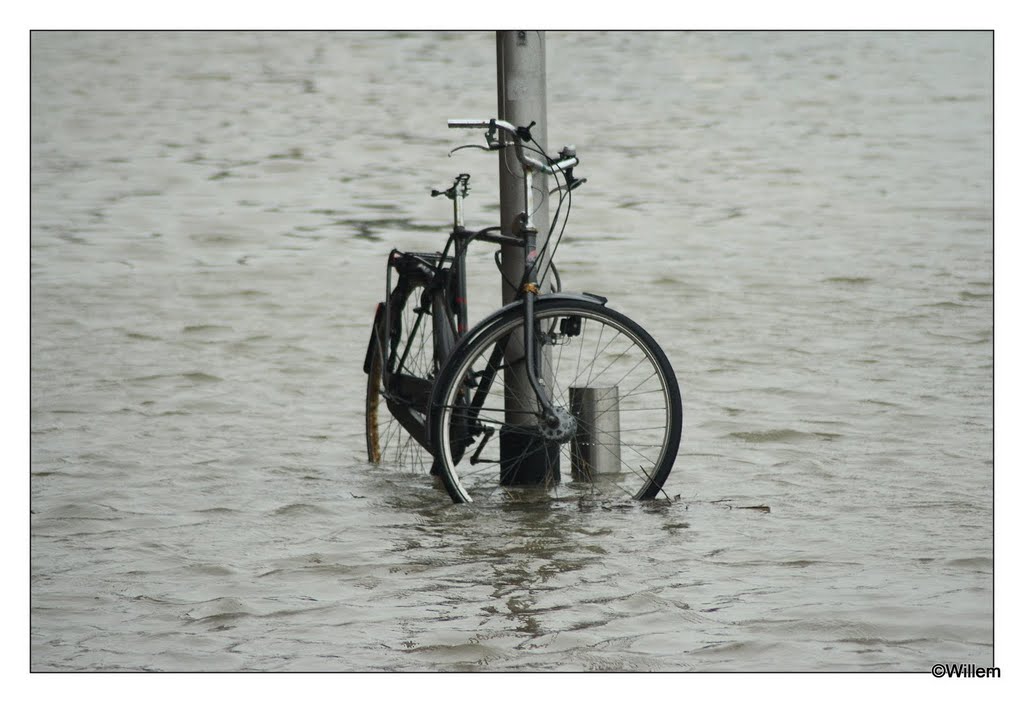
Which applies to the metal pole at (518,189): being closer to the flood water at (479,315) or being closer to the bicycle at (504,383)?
Answer: the bicycle at (504,383)

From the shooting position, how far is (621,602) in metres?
4.73

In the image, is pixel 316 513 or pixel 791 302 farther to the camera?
pixel 791 302

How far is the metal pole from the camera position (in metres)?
6.35

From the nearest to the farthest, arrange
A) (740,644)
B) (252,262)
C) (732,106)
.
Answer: (740,644), (252,262), (732,106)

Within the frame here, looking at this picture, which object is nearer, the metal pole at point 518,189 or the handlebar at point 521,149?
the handlebar at point 521,149

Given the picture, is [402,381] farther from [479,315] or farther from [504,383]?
[479,315]

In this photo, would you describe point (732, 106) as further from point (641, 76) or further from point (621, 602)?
point (621, 602)


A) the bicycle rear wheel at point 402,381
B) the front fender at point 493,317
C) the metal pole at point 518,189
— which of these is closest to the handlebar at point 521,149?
the metal pole at point 518,189

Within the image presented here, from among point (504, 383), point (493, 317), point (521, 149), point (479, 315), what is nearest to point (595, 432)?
point (504, 383)

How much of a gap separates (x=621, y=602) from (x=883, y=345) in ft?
16.0

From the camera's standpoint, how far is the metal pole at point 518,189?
6.35 m

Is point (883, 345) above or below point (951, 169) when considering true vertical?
below

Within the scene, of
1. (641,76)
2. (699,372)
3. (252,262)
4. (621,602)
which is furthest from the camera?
(641,76)

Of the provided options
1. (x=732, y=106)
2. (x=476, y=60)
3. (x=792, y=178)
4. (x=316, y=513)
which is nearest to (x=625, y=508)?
(x=316, y=513)
